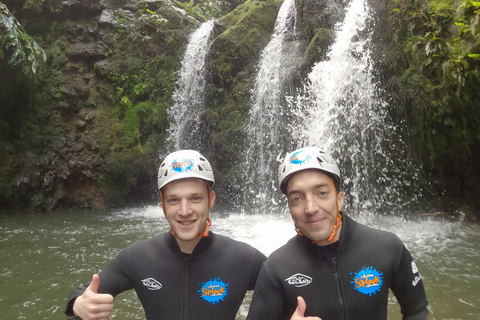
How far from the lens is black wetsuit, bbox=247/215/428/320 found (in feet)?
6.08

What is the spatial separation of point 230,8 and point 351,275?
66.2ft

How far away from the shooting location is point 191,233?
2.08m

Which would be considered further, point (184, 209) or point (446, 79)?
point (446, 79)

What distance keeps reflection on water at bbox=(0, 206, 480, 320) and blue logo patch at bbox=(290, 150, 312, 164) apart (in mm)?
2702

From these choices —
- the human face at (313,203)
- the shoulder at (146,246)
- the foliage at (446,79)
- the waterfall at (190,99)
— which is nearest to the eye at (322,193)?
the human face at (313,203)

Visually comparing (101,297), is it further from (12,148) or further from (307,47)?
(12,148)

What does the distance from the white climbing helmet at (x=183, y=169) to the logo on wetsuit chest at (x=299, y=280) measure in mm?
799

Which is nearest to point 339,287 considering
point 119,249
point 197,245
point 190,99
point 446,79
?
point 197,245

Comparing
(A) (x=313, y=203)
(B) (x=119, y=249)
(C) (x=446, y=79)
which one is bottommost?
(B) (x=119, y=249)

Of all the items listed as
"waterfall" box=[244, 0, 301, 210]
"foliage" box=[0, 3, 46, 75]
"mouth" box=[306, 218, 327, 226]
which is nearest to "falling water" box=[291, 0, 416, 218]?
"waterfall" box=[244, 0, 301, 210]

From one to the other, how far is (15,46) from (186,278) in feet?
32.7

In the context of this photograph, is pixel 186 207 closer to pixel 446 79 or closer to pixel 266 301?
pixel 266 301

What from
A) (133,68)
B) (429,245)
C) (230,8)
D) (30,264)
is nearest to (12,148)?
(133,68)

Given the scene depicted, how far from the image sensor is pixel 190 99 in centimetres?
1266
